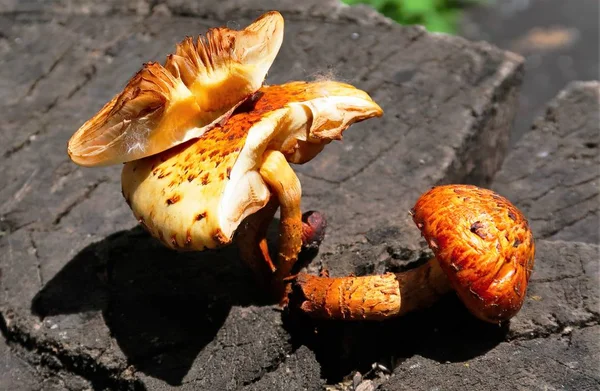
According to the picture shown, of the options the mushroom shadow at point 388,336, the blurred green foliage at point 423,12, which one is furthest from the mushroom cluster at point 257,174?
the blurred green foliage at point 423,12

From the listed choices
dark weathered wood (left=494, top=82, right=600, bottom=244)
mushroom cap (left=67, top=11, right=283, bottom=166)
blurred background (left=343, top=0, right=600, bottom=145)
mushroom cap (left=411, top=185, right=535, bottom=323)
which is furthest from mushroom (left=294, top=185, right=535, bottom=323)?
blurred background (left=343, top=0, right=600, bottom=145)

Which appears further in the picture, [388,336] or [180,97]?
[388,336]

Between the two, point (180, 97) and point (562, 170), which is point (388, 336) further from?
point (562, 170)

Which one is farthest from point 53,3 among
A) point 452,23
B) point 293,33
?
point 452,23

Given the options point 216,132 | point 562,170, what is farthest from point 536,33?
point 216,132

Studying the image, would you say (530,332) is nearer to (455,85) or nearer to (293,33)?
(455,85)

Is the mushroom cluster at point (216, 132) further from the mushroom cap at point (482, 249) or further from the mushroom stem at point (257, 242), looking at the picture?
Answer: the mushroom cap at point (482, 249)
